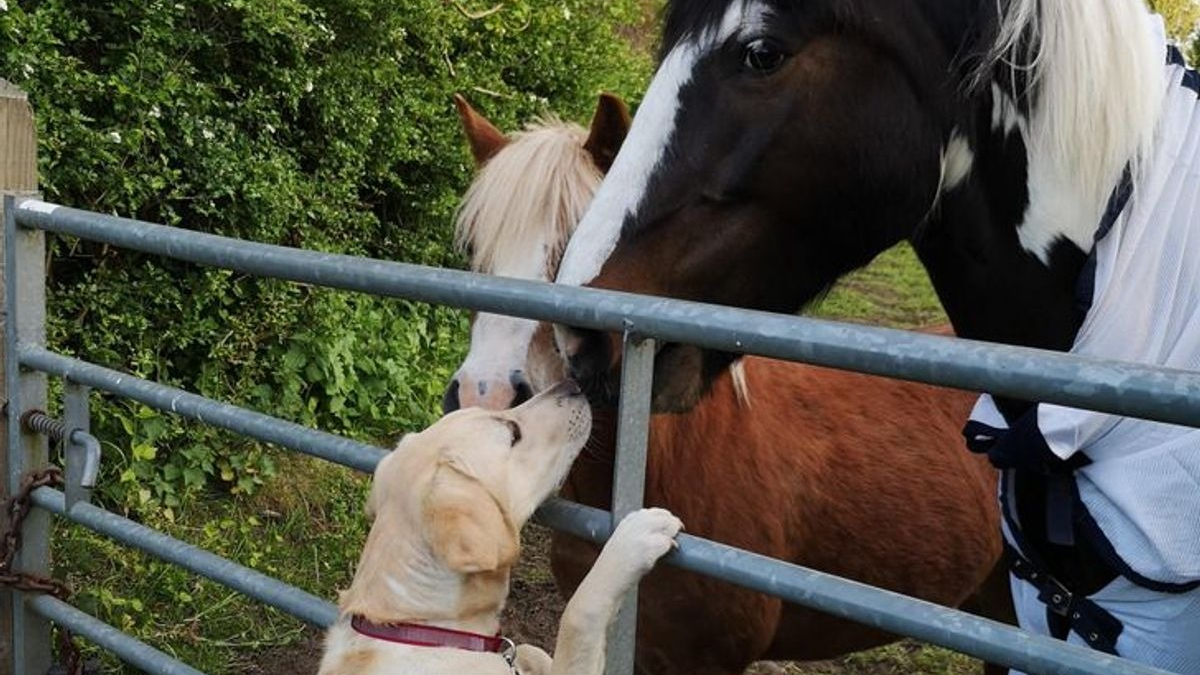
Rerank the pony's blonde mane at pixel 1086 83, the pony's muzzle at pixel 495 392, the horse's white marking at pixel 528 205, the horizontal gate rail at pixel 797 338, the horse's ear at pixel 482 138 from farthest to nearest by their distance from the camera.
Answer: the horse's ear at pixel 482 138, the horse's white marking at pixel 528 205, the pony's muzzle at pixel 495 392, the pony's blonde mane at pixel 1086 83, the horizontal gate rail at pixel 797 338

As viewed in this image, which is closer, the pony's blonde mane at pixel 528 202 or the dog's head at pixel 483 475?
the dog's head at pixel 483 475

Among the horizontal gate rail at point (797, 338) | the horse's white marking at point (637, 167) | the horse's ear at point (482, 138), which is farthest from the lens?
the horse's ear at point (482, 138)

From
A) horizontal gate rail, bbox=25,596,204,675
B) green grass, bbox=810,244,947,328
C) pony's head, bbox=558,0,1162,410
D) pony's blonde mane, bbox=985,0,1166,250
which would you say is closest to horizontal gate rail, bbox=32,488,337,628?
horizontal gate rail, bbox=25,596,204,675

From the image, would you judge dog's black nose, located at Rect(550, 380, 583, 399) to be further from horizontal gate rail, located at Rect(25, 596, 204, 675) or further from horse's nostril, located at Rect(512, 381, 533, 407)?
horizontal gate rail, located at Rect(25, 596, 204, 675)

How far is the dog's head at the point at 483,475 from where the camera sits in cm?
204

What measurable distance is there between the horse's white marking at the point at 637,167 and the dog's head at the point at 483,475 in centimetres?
32

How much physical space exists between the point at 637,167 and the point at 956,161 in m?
0.51

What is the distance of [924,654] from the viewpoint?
463cm

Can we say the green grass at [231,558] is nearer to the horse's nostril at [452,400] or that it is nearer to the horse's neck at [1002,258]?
the horse's nostril at [452,400]

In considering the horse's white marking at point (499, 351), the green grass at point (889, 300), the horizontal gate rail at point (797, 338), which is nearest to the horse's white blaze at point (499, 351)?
the horse's white marking at point (499, 351)

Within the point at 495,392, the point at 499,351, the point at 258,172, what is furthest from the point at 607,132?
the point at 258,172

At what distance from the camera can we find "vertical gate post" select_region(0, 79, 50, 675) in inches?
115

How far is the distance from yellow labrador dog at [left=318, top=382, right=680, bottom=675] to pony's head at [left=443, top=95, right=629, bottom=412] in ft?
0.99

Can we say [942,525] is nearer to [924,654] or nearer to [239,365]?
[924,654]
